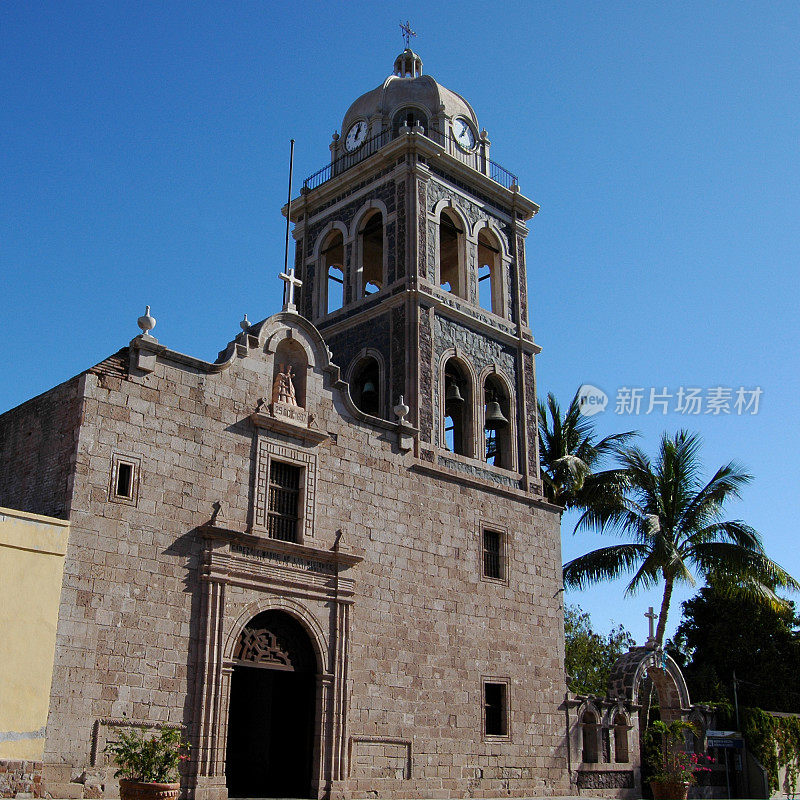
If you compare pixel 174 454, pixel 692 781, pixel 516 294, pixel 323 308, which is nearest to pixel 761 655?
pixel 692 781

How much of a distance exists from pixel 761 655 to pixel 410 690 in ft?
91.9

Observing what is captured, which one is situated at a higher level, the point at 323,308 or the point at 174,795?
the point at 323,308

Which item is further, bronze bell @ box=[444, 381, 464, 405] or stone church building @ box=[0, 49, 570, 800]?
bronze bell @ box=[444, 381, 464, 405]

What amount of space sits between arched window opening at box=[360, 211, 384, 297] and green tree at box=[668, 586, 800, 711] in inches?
911

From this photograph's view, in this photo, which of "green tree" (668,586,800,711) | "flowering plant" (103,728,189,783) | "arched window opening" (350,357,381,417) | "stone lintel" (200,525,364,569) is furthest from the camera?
"green tree" (668,586,800,711)

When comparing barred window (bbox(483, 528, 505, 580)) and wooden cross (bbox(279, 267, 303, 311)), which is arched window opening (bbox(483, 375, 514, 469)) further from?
wooden cross (bbox(279, 267, 303, 311))

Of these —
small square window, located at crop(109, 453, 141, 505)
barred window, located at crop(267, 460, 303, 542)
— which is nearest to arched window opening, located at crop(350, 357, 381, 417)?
barred window, located at crop(267, 460, 303, 542)

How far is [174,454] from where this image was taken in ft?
54.5

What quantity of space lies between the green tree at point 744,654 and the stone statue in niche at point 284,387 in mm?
27208

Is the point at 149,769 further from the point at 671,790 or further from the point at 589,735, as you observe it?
the point at 671,790

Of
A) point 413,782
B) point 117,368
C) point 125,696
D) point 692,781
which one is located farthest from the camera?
point 692,781

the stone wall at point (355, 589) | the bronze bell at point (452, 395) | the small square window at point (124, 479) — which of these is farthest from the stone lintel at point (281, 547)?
the bronze bell at point (452, 395)

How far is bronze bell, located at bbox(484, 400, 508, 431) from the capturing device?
78.0 ft

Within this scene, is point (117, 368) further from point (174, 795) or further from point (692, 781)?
point (692, 781)
